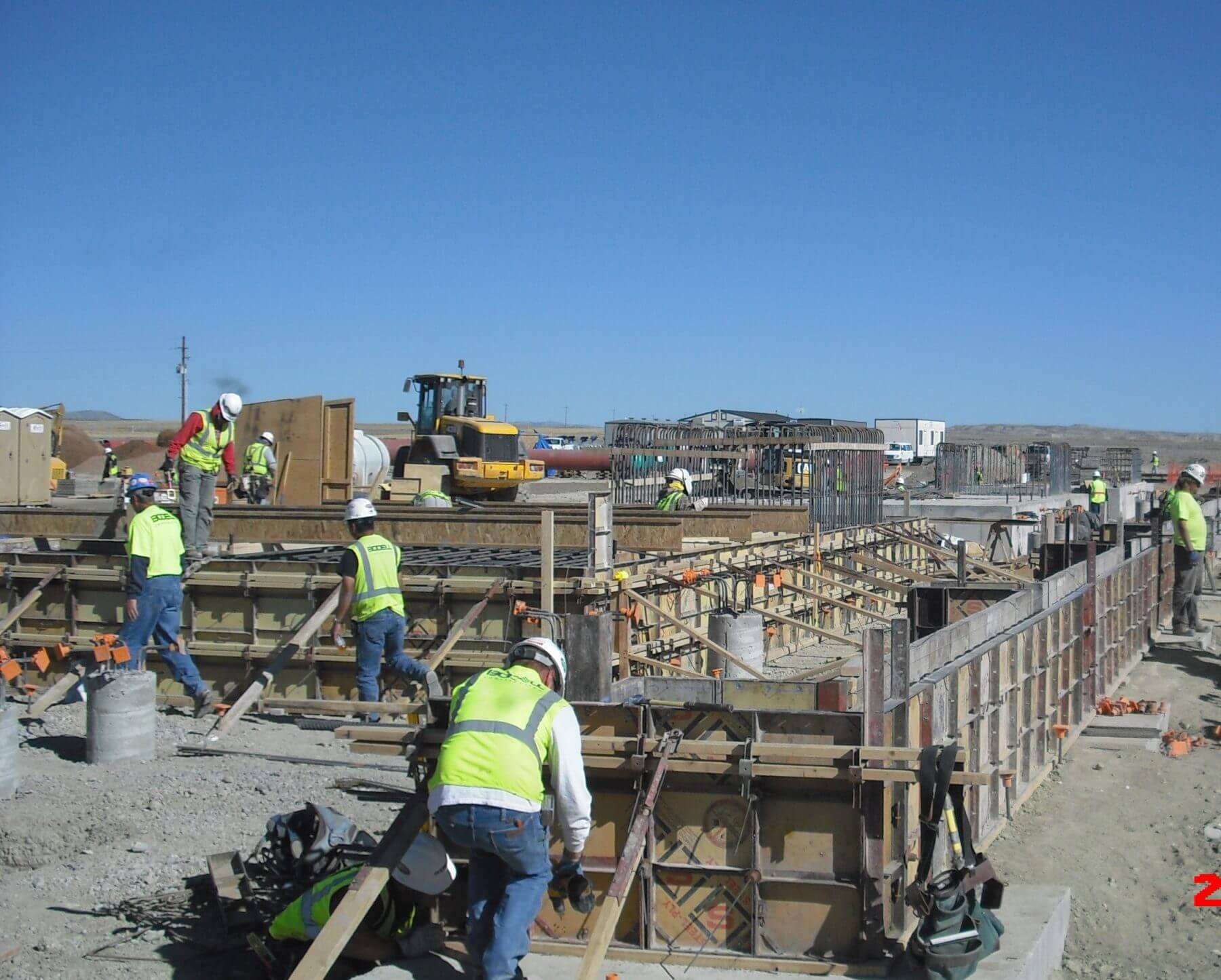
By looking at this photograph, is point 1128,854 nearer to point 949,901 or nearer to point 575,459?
point 949,901

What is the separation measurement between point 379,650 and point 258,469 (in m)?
8.07

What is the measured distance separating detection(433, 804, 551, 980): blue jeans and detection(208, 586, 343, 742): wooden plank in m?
5.51

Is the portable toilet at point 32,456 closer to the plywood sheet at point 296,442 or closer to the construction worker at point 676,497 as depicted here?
the plywood sheet at point 296,442

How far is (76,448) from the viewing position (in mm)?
50219

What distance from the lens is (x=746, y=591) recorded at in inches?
525

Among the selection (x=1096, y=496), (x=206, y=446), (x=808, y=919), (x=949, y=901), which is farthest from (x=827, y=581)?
(x=1096, y=496)

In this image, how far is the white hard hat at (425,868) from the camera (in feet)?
16.9

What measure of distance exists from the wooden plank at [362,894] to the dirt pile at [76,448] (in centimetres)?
4747

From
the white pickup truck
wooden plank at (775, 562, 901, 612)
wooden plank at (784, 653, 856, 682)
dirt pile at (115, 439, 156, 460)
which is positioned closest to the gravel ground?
wooden plank at (784, 653, 856, 682)

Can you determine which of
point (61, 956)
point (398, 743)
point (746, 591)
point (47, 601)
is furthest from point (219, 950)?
point (746, 591)

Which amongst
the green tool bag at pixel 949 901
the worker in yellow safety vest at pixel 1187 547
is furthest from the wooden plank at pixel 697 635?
the worker in yellow safety vest at pixel 1187 547

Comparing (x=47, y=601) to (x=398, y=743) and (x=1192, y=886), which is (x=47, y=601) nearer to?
(x=398, y=743)

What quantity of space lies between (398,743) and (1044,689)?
623cm

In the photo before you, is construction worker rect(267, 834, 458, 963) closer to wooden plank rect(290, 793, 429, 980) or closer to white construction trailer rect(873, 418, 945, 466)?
wooden plank rect(290, 793, 429, 980)
